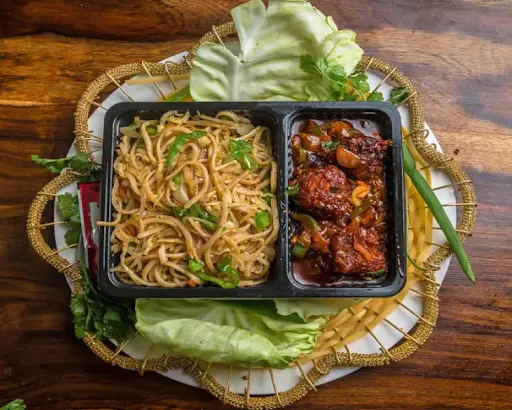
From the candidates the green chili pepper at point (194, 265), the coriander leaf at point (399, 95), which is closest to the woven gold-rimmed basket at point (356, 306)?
the coriander leaf at point (399, 95)

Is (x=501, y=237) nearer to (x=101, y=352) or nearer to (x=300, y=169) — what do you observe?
(x=300, y=169)

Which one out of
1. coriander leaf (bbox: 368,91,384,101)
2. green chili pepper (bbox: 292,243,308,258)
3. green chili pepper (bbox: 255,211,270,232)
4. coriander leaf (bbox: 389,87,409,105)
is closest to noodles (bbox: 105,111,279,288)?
green chili pepper (bbox: 255,211,270,232)

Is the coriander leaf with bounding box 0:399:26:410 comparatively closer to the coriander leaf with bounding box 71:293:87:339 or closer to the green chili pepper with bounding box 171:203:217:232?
the coriander leaf with bounding box 71:293:87:339

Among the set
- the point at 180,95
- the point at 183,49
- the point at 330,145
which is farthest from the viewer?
the point at 183,49

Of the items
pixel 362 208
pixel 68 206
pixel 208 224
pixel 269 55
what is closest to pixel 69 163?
pixel 68 206

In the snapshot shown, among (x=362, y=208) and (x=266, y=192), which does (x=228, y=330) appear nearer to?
(x=266, y=192)

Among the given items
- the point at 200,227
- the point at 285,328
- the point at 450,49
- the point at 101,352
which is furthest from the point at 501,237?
the point at 101,352

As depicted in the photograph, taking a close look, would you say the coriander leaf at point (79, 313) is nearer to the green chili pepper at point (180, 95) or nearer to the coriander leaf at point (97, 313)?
the coriander leaf at point (97, 313)
